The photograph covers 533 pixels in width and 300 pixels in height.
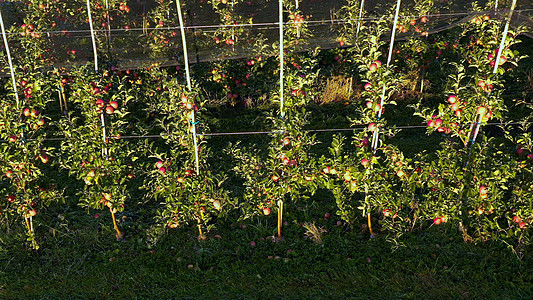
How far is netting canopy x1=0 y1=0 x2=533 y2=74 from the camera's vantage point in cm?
750

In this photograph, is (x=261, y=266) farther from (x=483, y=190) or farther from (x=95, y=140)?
(x=483, y=190)

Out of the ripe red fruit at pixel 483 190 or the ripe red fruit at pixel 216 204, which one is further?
the ripe red fruit at pixel 216 204

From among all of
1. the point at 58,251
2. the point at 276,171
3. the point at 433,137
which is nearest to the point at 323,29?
the point at 433,137

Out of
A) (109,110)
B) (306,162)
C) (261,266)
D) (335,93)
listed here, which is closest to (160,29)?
(335,93)

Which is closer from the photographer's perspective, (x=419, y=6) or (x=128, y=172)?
(x=128, y=172)

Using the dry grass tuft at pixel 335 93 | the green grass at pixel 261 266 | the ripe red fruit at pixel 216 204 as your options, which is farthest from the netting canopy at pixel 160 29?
the green grass at pixel 261 266

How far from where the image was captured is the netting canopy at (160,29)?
295 inches

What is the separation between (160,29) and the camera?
316 inches

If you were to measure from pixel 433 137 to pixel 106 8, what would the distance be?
5562 millimetres

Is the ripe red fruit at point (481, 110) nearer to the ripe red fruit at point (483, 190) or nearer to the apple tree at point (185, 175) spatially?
the ripe red fruit at point (483, 190)

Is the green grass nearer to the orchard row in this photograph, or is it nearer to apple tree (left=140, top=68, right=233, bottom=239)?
the orchard row

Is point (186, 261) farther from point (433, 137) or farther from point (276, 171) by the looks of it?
point (433, 137)

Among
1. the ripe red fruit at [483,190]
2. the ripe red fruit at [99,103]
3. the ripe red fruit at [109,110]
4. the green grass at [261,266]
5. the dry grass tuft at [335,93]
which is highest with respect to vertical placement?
the ripe red fruit at [99,103]

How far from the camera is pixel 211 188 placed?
4.60 meters
